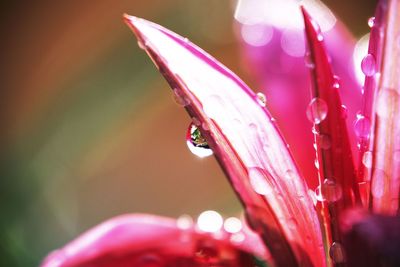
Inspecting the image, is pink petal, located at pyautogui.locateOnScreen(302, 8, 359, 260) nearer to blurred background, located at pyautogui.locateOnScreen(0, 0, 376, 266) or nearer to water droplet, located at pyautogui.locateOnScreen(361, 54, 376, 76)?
water droplet, located at pyautogui.locateOnScreen(361, 54, 376, 76)

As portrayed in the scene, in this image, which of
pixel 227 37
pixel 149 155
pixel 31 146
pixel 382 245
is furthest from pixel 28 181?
pixel 382 245

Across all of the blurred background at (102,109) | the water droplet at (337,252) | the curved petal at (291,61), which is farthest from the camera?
the blurred background at (102,109)

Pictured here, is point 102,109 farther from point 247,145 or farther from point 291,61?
point 247,145

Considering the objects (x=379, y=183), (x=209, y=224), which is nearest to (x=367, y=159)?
(x=379, y=183)

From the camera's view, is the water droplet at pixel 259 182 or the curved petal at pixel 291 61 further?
the curved petal at pixel 291 61

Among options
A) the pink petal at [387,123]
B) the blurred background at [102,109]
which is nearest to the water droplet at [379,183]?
the pink petal at [387,123]

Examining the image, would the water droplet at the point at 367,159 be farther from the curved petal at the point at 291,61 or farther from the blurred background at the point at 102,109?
the blurred background at the point at 102,109

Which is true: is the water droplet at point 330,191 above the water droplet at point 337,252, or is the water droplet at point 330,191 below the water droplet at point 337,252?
above

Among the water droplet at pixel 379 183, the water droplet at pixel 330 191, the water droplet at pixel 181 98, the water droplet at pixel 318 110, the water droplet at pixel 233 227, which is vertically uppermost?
the water droplet at pixel 181 98

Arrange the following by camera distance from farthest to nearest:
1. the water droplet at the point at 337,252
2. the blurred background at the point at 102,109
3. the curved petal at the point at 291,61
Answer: the blurred background at the point at 102,109 < the curved petal at the point at 291,61 < the water droplet at the point at 337,252
